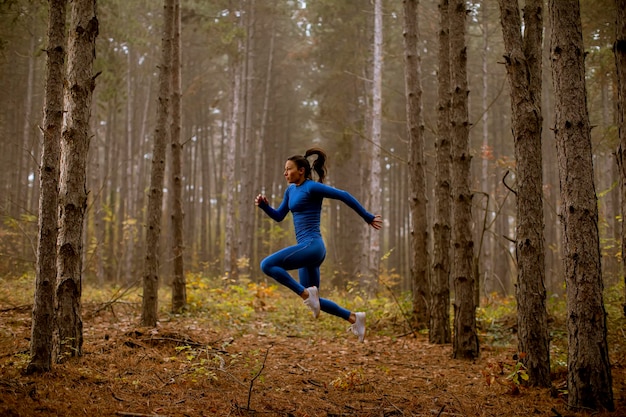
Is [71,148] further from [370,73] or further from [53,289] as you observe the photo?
[370,73]

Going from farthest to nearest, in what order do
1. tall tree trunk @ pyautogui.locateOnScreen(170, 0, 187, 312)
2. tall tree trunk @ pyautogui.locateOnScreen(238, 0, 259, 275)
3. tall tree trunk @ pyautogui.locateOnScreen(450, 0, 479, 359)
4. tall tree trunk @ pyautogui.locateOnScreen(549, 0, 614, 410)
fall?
tall tree trunk @ pyautogui.locateOnScreen(238, 0, 259, 275) < tall tree trunk @ pyautogui.locateOnScreen(170, 0, 187, 312) < tall tree trunk @ pyautogui.locateOnScreen(450, 0, 479, 359) < tall tree trunk @ pyautogui.locateOnScreen(549, 0, 614, 410)

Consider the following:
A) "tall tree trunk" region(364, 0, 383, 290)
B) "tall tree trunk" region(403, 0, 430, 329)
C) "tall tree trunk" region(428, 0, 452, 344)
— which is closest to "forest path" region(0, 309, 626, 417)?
"tall tree trunk" region(428, 0, 452, 344)

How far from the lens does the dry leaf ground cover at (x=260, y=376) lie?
4.41m

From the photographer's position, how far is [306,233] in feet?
21.1

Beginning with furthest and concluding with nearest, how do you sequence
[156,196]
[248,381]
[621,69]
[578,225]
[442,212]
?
1. [156,196]
2. [442,212]
3. [248,381]
4. [578,225]
5. [621,69]

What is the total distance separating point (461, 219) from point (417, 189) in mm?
2335

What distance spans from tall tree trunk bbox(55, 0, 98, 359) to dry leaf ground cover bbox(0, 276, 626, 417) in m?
0.61

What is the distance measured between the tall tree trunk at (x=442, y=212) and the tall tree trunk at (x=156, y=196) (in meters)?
5.08

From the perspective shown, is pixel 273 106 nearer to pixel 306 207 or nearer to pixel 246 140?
pixel 246 140

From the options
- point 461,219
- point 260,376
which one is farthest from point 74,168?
point 461,219

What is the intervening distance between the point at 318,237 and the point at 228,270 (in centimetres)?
1277

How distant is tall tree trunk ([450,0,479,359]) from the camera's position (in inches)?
298

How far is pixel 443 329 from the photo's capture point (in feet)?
29.2

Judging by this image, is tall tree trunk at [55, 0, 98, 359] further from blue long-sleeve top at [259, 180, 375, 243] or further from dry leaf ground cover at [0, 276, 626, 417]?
blue long-sleeve top at [259, 180, 375, 243]
